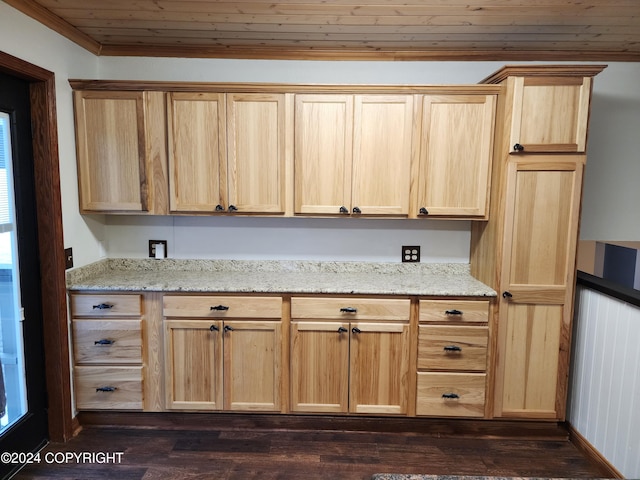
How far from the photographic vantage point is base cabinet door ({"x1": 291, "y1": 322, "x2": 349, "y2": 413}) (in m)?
2.22

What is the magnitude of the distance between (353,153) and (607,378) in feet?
6.08

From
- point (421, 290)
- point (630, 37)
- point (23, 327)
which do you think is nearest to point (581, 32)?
point (630, 37)

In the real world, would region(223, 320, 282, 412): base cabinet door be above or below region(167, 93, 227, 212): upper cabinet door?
below

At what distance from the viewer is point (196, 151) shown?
7.51 ft

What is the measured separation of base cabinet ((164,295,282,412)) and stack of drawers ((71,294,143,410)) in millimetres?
190

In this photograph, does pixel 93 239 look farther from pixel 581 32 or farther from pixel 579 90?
pixel 581 32

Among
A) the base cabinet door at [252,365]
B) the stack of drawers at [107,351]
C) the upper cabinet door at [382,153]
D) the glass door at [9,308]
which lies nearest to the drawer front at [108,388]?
the stack of drawers at [107,351]

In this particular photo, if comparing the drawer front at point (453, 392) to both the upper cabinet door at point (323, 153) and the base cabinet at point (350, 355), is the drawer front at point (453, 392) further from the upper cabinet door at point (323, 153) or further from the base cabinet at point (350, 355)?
the upper cabinet door at point (323, 153)

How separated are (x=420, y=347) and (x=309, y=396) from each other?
0.73 metres

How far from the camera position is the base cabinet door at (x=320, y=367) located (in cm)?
222

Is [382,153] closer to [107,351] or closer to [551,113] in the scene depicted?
[551,113]

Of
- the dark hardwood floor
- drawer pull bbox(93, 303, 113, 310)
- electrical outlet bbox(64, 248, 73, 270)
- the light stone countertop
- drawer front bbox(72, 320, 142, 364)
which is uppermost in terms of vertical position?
electrical outlet bbox(64, 248, 73, 270)

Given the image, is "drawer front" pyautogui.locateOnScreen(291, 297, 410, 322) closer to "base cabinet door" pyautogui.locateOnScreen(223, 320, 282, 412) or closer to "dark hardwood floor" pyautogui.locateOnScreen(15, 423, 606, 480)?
"base cabinet door" pyautogui.locateOnScreen(223, 320, 282, 412)

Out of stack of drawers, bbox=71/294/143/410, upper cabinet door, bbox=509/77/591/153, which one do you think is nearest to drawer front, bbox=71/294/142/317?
stack of drawers, bbox=71/294/143/410
